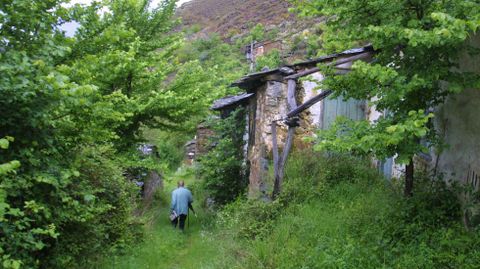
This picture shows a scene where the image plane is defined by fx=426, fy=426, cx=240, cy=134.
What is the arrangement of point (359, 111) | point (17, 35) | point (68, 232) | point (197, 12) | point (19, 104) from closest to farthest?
point (19, 104) → point (17, 35) → point (68, 232) → point (359, 111) → point (197, 12)

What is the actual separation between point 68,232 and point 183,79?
24.1 feet

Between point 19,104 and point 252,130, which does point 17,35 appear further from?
point 252,130

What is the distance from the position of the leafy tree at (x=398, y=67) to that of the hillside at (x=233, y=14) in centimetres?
3649

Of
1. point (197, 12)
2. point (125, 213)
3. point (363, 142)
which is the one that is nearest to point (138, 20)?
point (125, 213)

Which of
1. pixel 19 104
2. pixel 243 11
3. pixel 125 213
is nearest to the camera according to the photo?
pixel 19 104

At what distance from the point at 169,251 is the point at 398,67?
6.25 metres

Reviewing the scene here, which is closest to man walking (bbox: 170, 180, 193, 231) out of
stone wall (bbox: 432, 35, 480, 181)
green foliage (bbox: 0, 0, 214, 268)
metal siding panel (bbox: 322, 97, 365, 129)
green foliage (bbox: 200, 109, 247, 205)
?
green foliage (bbox: 200, 109, 247, 205)

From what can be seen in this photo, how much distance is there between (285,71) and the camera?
973 cm

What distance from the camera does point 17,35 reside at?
4656 mm

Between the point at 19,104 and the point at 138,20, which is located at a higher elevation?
the point at 138,20

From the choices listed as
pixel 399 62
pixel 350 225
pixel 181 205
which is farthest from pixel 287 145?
pixel 181 205

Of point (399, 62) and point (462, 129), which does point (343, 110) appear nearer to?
point (462, 129)

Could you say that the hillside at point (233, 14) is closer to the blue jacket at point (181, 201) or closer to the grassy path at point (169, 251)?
the blue jacket at point (181, 201)

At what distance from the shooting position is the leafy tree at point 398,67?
4555 millimetres
